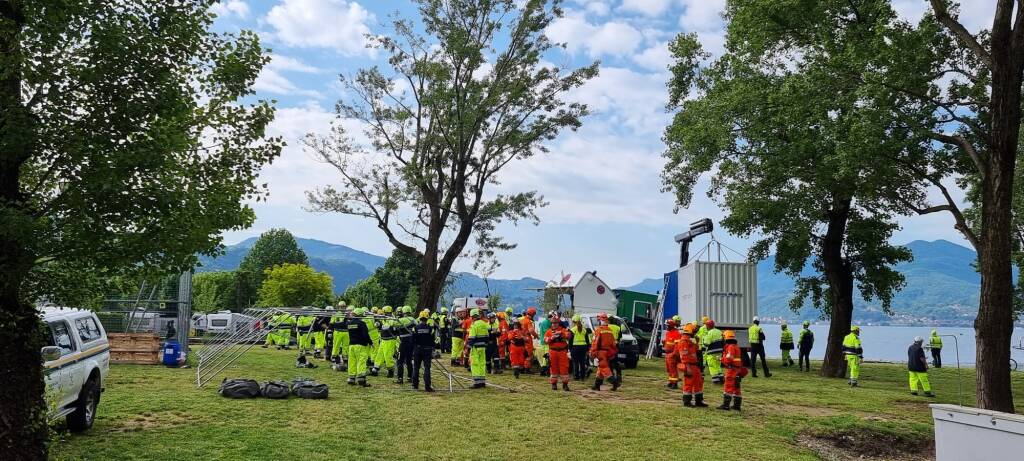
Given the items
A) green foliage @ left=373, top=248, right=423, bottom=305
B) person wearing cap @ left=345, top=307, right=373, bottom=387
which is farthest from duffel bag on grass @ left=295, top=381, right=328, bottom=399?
green foliage @ left=373, top=248, right=423, bottom=305

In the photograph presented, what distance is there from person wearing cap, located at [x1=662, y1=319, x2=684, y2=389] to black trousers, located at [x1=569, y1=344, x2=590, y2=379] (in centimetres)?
226

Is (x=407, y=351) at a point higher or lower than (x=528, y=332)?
lower

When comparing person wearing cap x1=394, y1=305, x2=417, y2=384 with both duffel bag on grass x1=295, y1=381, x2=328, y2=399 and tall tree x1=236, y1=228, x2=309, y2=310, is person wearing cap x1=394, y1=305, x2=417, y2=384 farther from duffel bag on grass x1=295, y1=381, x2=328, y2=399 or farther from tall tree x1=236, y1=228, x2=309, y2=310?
tall tree x1=236, y1=228, x2=309, y2=310

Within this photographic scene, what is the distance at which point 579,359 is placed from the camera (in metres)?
19.4

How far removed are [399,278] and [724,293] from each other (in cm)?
5975

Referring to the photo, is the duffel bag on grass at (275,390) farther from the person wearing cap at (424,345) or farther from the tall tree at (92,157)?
the tall tree at (92,157)

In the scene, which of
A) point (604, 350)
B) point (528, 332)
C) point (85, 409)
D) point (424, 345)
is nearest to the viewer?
point (85, 409)

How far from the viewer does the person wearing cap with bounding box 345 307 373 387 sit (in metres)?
17.0

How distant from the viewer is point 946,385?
2230 cm

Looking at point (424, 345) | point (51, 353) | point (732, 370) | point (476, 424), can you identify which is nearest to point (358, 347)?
point (424, 345)

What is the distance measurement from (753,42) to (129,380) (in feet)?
63.2

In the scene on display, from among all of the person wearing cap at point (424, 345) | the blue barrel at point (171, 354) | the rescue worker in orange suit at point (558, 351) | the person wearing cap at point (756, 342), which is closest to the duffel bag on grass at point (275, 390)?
the person wearing cap at point (424, 345)

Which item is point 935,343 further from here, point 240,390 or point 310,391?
point 240,390

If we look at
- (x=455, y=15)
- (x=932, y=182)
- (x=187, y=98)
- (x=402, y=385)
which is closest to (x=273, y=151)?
(x=187, y=98)
